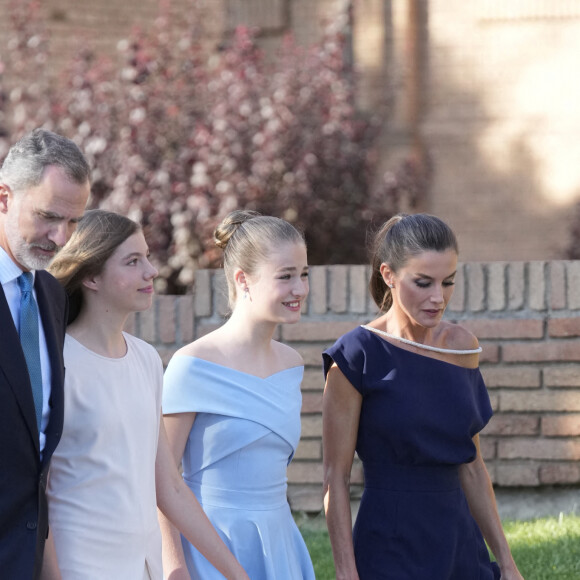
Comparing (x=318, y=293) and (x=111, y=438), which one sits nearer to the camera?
(x=111, y=438)

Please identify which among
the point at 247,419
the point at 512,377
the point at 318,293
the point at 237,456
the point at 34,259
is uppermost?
the point at 34,259

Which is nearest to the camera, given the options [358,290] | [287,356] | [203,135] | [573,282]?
[287,356]

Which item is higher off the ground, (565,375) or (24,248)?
(24,248)

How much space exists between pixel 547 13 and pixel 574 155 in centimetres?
152

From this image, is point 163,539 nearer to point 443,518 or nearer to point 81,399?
point 81,399

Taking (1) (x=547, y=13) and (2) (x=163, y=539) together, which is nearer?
(2) (x=163, y=539)

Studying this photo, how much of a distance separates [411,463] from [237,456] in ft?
1.73

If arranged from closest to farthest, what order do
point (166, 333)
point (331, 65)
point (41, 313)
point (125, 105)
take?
point (41, 313) → point (166, 333) → point (125, 105) → point (331, 65)

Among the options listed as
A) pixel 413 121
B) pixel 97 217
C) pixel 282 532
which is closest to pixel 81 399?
pixel 97 217

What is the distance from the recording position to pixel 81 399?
2.63 meters

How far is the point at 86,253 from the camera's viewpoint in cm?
278

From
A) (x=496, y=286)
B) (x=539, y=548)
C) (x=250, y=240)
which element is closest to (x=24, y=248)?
(x=250, y=240)

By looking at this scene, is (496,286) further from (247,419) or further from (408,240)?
(247,419)

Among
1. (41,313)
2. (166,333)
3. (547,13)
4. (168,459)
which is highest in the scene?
(547,13)
